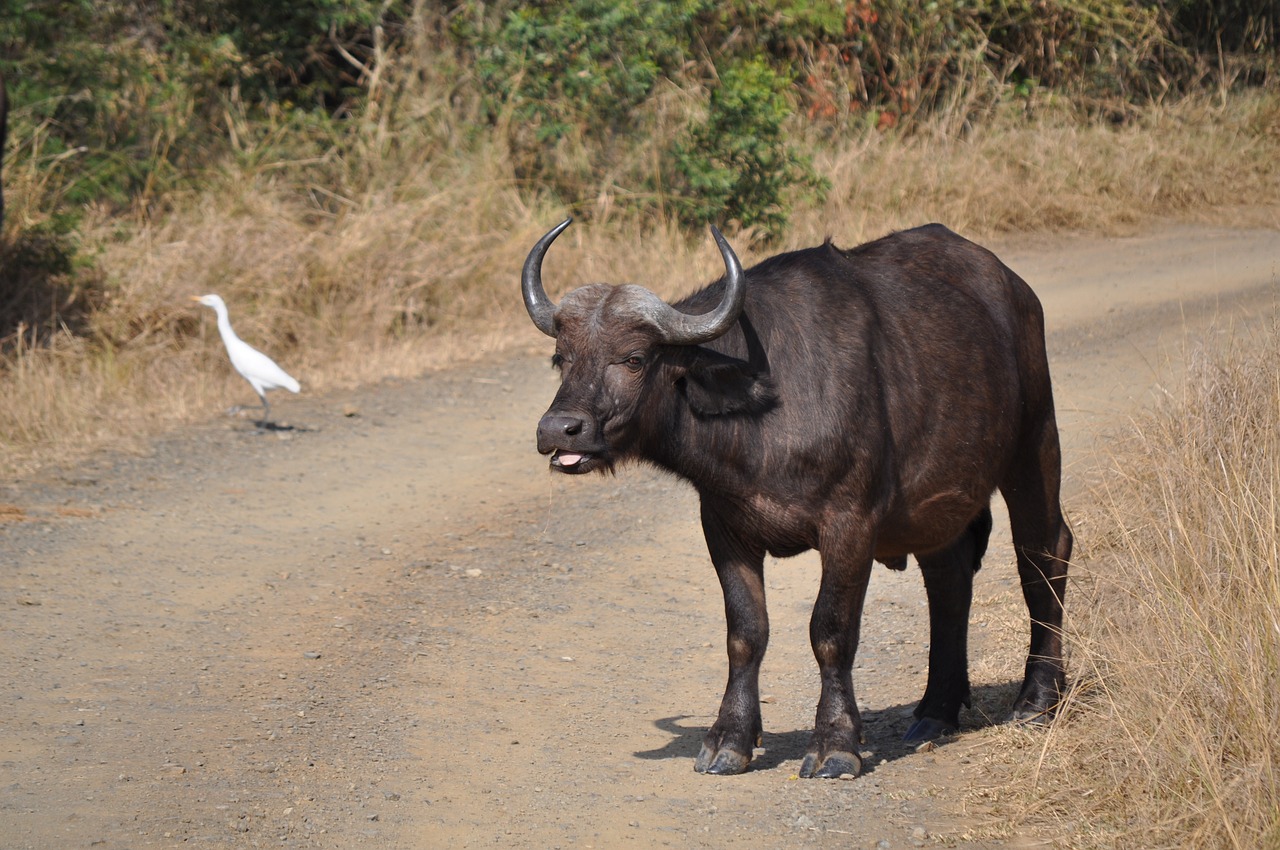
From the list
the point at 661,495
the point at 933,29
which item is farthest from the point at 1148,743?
the point at 933,29

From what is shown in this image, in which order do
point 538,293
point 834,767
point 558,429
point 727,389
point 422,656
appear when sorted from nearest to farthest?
point 558,429
point 834,767
point 727,389
point 538,293
point 422,656

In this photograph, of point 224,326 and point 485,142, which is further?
point 485,142

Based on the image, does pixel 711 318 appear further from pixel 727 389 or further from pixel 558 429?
pixel 558 429

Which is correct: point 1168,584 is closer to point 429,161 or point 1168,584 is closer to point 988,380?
point 988,380

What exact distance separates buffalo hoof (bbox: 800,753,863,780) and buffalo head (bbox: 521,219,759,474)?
49.8 inches

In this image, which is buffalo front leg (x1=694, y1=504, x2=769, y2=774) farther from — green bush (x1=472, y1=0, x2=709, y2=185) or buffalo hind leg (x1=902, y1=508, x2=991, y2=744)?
green bush (x1=472, y1=0, x2=709, y2=185)

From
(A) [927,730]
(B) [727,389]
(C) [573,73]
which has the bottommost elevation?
(A) [927,730]

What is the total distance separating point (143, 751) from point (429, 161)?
10.6 metres

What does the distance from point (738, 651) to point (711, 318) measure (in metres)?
1.23

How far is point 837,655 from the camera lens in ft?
17.1

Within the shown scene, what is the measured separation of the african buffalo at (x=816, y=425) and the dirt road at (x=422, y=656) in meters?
0.33

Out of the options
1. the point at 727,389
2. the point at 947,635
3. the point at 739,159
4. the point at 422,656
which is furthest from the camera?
the point at 739,159

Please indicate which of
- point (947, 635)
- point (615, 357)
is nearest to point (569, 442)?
point (615, 357)

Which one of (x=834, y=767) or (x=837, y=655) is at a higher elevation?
(x=837, y=655)
